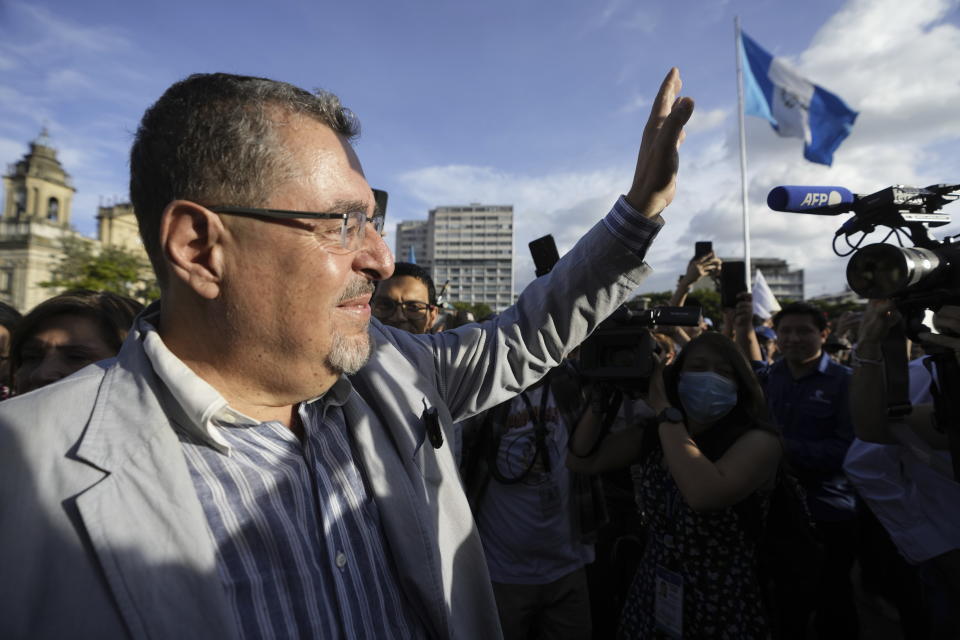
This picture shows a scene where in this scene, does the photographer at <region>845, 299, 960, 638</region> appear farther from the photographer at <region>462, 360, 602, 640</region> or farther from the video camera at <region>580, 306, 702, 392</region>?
the photographer at <region>462, 360, 602, 640</region>

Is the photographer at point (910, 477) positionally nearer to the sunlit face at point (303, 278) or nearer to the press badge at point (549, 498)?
the press badge at point (549, 498)

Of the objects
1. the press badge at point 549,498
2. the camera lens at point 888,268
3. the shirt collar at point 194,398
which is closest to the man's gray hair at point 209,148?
the shirt collar at point 194,398

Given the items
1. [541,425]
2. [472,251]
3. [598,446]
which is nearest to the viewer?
[598,446]

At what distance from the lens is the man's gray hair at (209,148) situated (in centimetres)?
123

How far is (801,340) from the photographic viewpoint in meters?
4.48

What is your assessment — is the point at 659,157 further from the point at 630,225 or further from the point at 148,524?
the point at 148,524

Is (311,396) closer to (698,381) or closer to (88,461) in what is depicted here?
(88,461)

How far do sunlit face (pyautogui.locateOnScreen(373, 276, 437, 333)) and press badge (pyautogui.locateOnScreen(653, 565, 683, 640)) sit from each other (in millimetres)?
2106

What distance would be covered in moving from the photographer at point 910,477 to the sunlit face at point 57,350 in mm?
3772

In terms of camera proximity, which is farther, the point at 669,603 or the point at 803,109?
the point at 803,109

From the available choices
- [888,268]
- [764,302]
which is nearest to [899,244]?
[888,268]

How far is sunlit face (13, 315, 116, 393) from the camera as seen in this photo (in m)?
2.19

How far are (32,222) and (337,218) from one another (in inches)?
3093

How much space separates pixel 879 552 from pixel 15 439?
566 centimetres
